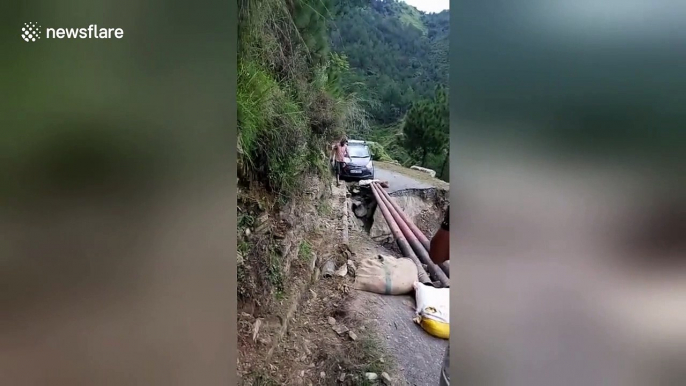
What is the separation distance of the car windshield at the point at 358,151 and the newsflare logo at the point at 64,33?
82 cm

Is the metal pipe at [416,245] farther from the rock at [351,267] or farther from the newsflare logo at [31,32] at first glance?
the newsflare logo at [31,32]

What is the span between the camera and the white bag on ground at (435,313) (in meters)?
1.35

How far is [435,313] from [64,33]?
1.48 meters

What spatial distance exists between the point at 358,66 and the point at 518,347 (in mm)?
1044

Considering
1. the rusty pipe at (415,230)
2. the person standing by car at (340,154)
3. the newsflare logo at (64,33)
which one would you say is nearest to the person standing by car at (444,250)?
the rusty pipe at (415,230)

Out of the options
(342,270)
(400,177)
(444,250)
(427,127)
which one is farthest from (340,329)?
(427,127)

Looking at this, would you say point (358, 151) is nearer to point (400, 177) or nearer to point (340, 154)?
point (340, 154)

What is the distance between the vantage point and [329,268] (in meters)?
1.38

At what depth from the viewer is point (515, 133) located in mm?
1312

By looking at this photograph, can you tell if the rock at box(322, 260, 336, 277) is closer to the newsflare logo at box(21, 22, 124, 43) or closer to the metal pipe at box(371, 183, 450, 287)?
the metal pipe at box(371, 183, 450, 287)

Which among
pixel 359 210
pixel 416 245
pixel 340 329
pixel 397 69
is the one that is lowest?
pixel 340 329

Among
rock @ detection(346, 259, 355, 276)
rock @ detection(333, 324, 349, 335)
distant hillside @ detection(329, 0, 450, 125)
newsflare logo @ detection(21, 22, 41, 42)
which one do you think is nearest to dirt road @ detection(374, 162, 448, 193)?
distant hillside @ detection(329, 0, 450, 125)

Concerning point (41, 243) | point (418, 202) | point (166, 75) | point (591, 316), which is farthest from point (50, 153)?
point (591, 316)

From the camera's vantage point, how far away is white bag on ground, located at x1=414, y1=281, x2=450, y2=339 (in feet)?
4.43
